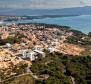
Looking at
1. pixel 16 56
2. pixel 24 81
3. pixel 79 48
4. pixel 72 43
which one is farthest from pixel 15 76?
pixel 72 43

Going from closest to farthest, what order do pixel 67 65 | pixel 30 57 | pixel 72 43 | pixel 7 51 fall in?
1. pixel 67 65
2. pixel 30 57
3. pixel 7 51
4. pixel 72 43

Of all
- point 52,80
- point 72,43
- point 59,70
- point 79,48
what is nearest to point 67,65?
point 59,70

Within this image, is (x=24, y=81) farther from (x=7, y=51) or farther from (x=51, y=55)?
(x=7, y=51)

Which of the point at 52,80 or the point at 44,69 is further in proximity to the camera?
the point at 44,69

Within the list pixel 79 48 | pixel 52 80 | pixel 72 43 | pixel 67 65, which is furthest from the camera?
pixel 72 43

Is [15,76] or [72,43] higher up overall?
[15,76]

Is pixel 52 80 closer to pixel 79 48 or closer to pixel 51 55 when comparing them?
pixel 51 55
